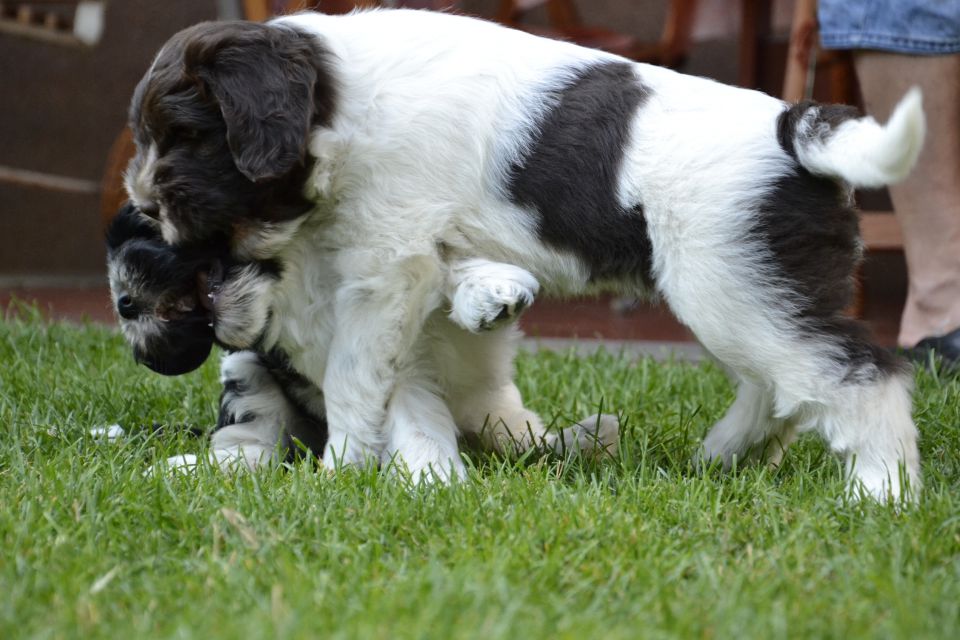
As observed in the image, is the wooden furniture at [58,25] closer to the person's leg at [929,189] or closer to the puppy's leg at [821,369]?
the person's leg at [929,189]

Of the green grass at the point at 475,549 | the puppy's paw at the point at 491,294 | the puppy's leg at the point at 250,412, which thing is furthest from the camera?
the puppy's leg at the point at 250,412

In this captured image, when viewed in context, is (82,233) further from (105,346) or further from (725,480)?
(725,480)

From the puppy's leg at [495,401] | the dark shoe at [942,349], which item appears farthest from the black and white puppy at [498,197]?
the dark shoe at [942,349]

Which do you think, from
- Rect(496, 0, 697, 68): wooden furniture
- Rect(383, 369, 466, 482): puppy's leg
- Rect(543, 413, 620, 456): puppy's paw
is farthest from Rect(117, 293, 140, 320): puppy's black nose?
Rect(496, 0, 697, 68): wooden furniture

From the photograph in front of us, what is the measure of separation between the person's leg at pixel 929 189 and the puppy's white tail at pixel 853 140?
1854 millimetres

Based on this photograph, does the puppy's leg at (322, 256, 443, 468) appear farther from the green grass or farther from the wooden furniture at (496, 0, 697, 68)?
the wooden furniture at (496, 0, 697, 68)

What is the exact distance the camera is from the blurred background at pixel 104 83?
625 centimetres

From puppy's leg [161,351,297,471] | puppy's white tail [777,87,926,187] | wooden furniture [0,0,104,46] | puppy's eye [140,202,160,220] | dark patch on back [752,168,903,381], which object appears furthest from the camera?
wooden furniture [0,0,104,46]

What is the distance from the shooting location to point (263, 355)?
10.1 feet

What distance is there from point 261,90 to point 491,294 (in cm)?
68

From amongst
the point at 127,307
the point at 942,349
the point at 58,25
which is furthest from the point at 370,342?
the point at 58,25

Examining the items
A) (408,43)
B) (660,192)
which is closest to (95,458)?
(408,43)

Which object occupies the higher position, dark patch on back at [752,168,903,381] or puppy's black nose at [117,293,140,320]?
dark patch on back at [752,168,903,381]

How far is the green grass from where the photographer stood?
182 centimetres
